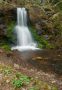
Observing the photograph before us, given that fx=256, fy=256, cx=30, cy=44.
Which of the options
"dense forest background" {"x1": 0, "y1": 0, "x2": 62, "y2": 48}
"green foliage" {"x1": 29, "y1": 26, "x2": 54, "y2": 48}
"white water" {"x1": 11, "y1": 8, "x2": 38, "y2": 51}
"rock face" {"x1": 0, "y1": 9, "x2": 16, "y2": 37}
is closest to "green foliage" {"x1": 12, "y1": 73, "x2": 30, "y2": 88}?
"dense forest background" {"x1": 0, "y1": 0, "x2": 62, "y2": 48}

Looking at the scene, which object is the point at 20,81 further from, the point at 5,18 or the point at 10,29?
the point at 5,18

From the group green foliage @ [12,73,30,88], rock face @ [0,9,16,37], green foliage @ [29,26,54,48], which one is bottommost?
green foliage @ [29,26,54,48]

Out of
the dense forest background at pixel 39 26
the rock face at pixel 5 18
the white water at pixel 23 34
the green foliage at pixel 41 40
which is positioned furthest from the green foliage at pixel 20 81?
the rock face at pixel 5 18

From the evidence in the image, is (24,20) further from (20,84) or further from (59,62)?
(20,84)

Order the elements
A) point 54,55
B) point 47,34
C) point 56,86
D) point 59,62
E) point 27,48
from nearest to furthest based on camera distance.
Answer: point 56,86 → point 59,62 → point 54,55 → point 27,48 → point 47,34

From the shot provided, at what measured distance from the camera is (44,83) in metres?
9.26

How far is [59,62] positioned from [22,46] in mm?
7370

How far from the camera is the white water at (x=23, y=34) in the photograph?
74.2ft

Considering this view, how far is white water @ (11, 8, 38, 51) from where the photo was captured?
74.2 ft

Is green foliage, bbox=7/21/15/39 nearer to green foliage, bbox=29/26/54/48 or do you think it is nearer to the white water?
the white water

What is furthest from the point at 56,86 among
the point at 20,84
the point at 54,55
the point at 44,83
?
the point at 54,55

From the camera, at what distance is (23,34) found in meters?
24.0

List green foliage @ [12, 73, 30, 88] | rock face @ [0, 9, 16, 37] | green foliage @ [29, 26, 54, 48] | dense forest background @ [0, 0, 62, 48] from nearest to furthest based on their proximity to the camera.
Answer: green foliage @ [12, 73, 30, 88], green foliage @ [29, 26, 54, 48], dense forest background @ [0, 0, 62, 48], rock face @ [0, 9, 16, 37]

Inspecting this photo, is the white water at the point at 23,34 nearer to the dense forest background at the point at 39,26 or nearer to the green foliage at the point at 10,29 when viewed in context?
the dense forest background at the point at 39,26
